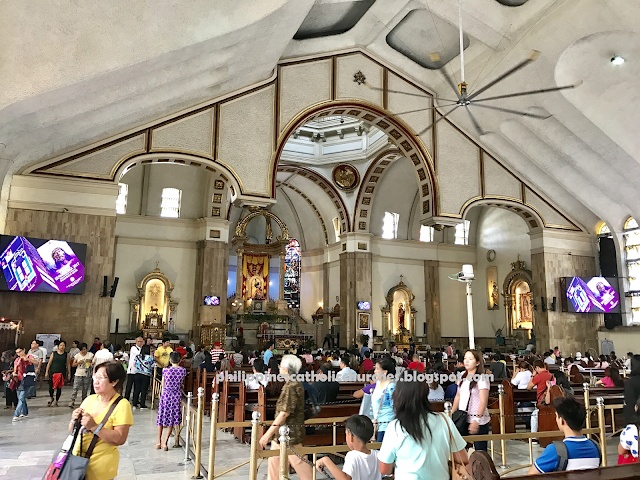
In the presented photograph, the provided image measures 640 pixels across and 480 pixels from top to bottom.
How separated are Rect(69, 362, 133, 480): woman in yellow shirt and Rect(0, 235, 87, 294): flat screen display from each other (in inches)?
422

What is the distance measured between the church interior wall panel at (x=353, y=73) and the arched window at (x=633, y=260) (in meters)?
9.79

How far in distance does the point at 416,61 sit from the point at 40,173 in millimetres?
11971

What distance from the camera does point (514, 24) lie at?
1409cm

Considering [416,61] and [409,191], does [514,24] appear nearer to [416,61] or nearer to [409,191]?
[416,61]

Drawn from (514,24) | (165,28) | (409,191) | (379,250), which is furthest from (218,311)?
(514,24)

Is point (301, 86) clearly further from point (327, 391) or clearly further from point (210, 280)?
point (327, 391)

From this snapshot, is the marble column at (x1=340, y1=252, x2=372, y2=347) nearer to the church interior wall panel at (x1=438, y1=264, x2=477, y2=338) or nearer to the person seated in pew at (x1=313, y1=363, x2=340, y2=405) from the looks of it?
the church interior wall panel at (x1=438, y1=264, x2=477, y2=338)

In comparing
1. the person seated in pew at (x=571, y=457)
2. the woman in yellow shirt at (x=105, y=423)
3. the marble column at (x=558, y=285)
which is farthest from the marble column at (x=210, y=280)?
the person seated in pew at (x=571, y=457)

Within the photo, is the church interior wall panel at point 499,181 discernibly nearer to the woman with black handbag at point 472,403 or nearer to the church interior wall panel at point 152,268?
the church interior wall panel at point 152,268

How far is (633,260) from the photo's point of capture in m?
18.1

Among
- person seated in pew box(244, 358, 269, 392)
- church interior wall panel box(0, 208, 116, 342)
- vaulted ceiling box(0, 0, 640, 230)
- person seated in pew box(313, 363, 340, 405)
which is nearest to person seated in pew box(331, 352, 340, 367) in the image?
person seated in pew box(244, 358, 269, 392)

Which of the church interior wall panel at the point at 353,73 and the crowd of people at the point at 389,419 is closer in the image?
the crowd of people at the point at 389,419

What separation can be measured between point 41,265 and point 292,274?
51.0ft

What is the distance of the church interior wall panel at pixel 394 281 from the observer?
76.7 ft
